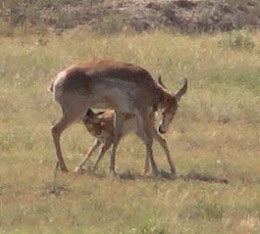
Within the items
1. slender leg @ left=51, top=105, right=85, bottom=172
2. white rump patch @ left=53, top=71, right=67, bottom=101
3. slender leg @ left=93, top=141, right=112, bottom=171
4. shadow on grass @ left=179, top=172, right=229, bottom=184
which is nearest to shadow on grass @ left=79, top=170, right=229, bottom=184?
shadow on grass @ left=179, top=172, right=229, bottom=184

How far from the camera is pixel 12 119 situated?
17.2 metres

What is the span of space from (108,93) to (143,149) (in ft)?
5.37

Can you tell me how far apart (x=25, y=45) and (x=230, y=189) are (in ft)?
40.5

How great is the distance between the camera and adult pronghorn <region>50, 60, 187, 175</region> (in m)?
14.3

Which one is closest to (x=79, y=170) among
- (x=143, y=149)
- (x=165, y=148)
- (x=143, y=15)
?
(x=165, y=148)

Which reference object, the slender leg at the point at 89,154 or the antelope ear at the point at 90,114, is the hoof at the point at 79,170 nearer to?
the slender leg at the point at 89,154

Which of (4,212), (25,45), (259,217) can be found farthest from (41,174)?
(25,45)

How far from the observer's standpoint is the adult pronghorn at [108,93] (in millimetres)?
14297

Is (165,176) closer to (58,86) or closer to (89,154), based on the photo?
(89,154)

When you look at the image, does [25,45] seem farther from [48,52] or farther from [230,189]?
[230,189]

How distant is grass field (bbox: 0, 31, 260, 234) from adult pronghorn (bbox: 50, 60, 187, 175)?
20.8 inches

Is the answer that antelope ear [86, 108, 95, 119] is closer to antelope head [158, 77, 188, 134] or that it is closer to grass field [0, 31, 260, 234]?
grass field [0, 31, 260, 234]

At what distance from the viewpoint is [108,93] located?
14.3 metres

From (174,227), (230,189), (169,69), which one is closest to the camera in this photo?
(174,227)
